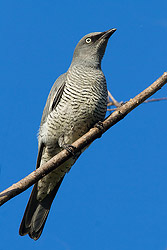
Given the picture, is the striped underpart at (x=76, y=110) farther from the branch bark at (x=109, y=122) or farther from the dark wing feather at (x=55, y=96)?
the branch bark at (x=109, y=122)

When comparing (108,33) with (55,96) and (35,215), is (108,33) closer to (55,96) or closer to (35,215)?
(55,96)

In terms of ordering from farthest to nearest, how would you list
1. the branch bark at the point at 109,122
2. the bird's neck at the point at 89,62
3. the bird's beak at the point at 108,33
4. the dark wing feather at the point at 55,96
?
the bird's neck at the point at 89,62
the bird's beak at the point at 108,33
the dark wing feather at the point at 55,96
the branch bark at the point at 109,122

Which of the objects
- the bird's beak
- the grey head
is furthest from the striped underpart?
the bird's beak

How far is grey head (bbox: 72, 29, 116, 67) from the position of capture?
5.18m

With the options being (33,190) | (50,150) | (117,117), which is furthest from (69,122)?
(33,190)

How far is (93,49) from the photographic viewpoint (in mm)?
5277

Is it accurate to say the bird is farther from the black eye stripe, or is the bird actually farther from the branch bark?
the branch bark

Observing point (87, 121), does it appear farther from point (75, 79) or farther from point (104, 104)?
point (75, 79)

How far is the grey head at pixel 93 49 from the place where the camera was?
518 cm

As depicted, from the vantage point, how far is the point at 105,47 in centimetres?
532

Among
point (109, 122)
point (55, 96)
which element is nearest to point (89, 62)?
point (55, 96)

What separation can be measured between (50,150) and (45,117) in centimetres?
50

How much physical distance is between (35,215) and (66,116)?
1543mm

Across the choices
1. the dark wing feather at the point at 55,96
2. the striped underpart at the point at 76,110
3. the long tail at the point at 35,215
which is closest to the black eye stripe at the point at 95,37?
the striped underpart at the point at 76,110
